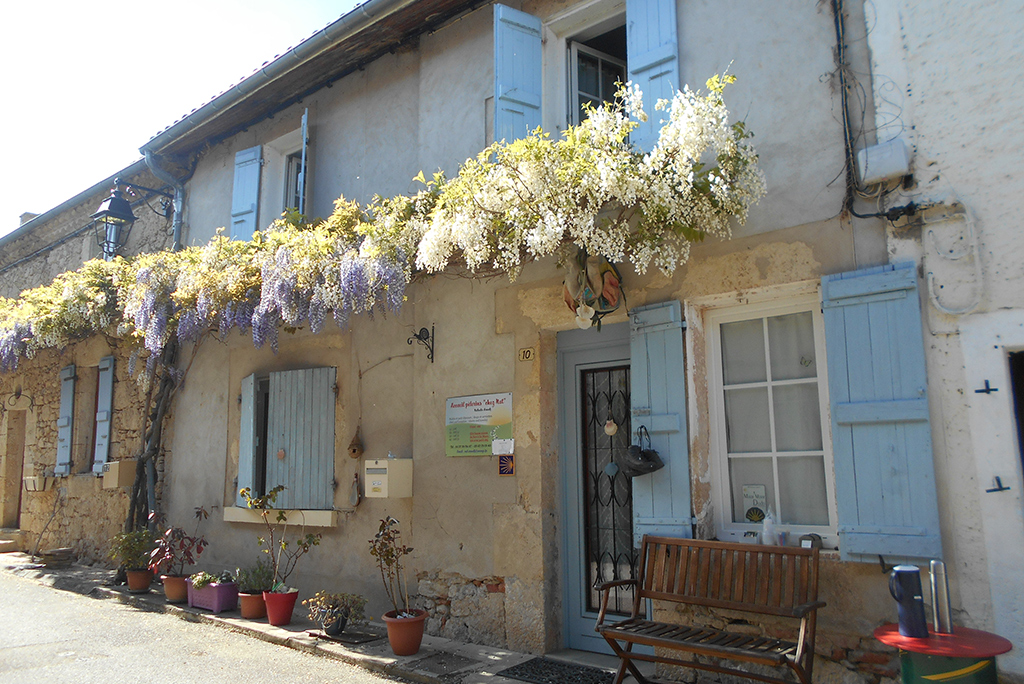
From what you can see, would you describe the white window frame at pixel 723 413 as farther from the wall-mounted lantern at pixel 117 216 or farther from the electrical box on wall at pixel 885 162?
the wall-mounted lantern at pixel 117 216

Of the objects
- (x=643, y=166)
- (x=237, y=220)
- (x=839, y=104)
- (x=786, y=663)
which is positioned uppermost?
(x=237, y=220)

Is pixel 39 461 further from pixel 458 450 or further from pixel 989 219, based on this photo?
Answer: pixel 989 219

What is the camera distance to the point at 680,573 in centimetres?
405

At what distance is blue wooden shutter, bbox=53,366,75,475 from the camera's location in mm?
9500

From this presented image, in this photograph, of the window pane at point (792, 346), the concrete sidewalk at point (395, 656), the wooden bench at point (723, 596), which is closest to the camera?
the wooden bench at point (723, 596)

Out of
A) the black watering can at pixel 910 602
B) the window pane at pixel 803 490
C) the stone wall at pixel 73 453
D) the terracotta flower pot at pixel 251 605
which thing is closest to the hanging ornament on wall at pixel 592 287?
the window pane at pixel 803 490

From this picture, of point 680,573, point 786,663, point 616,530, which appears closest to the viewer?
point 786,663

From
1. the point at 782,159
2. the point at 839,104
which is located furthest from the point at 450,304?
the point at 839,104

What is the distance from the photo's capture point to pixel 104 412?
354 inches

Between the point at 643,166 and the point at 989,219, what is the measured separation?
1687mm

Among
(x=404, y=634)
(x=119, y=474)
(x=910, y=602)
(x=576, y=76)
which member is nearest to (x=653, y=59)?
(x=576, y=76)

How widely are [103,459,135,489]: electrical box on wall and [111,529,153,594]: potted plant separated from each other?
38.7 inches

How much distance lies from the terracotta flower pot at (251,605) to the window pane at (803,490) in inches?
164

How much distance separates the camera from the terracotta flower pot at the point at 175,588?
6.65 m
